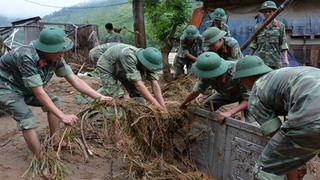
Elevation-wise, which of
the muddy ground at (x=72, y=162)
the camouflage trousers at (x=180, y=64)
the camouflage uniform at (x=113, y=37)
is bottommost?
the muddy ground at (x=72, y=162)

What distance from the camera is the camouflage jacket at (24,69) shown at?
2.97 m

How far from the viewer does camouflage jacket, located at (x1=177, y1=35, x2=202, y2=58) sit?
6.50 m

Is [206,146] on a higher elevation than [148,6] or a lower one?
lower

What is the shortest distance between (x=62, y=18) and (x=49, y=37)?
6379cm

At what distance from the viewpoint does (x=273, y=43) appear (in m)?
5.27

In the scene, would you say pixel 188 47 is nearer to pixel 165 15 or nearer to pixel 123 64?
pixel 123 64

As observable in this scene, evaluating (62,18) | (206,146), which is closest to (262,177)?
(206,146)

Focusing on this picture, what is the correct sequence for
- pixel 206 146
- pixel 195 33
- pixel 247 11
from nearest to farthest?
pixel 206 146 < pixel 195 33 < pixel 247 11

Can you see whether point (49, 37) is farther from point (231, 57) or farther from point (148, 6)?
point (148, 6)

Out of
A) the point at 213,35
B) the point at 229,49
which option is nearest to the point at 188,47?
the point at 229,49

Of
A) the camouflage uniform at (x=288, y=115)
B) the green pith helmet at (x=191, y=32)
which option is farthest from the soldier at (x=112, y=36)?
the camouflage uniform at (x=288, y=115)

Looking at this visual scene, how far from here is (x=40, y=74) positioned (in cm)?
318

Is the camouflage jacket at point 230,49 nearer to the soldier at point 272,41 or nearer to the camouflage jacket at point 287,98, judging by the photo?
the soldier at point 272,41

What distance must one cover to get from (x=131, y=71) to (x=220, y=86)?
40.1 inches
